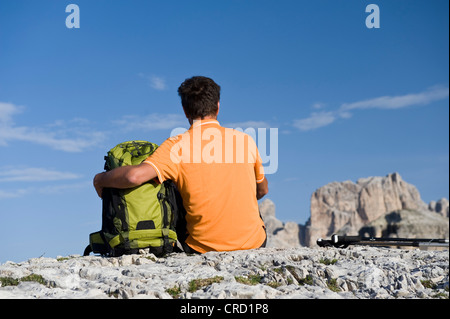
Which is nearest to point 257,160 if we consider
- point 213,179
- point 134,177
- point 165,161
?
point 213,179

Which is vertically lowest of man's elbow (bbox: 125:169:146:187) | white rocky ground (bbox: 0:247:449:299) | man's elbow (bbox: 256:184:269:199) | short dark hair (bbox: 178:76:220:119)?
white rocky ground (bbox: 0:247:449:299)

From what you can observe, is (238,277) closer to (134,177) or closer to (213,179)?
(213,179)

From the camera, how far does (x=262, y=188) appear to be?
24.3ft

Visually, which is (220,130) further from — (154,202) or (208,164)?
(154,202)

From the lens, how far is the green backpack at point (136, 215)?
6633 millimetres

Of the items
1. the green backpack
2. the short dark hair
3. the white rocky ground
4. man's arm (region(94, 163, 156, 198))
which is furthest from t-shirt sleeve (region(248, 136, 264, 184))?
man's arm (region(94, 163, 156, 198))

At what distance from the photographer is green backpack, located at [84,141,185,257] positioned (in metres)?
6.63

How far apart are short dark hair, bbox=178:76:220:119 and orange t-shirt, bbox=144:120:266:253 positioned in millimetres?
168

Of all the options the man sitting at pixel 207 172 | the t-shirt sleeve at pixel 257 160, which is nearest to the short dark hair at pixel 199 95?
the man sitting at pixel 207 172

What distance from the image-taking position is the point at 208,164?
258 inches

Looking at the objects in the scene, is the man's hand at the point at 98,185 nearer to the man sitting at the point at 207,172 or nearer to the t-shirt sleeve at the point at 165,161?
the man sitting at the point at 207,172

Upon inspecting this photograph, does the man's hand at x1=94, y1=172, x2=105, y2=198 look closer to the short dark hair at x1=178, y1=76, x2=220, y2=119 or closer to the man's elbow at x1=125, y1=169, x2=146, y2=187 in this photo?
the man's elbow at x1=125, y1=169, x2=146, y2=187
